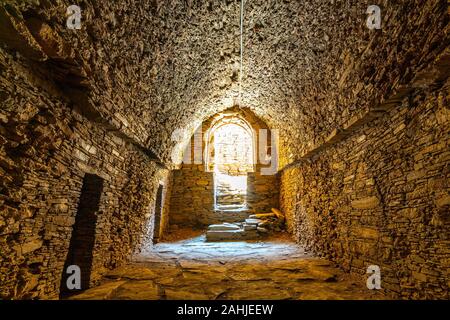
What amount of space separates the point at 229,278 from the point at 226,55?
4825mm

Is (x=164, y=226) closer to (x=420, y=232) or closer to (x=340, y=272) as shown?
(x=340, y=272)

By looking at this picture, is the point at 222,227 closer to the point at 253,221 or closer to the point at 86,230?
the point at 253,221

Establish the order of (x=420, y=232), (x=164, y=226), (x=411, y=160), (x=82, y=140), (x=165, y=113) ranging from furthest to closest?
(x=164, y=226) → (x=165, y=113) → (x=82, y=140) → (x=411, y=160) → (x=420, y=232)

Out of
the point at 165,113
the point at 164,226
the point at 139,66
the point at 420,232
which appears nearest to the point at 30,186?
the point at 139,66

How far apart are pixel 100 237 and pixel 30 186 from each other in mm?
1608

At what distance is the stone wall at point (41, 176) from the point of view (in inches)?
78.1

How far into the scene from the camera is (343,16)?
3201 millimetres

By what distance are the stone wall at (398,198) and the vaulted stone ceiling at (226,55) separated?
402 millimetres

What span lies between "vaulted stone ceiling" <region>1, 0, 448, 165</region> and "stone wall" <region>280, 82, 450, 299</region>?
1.32ft
